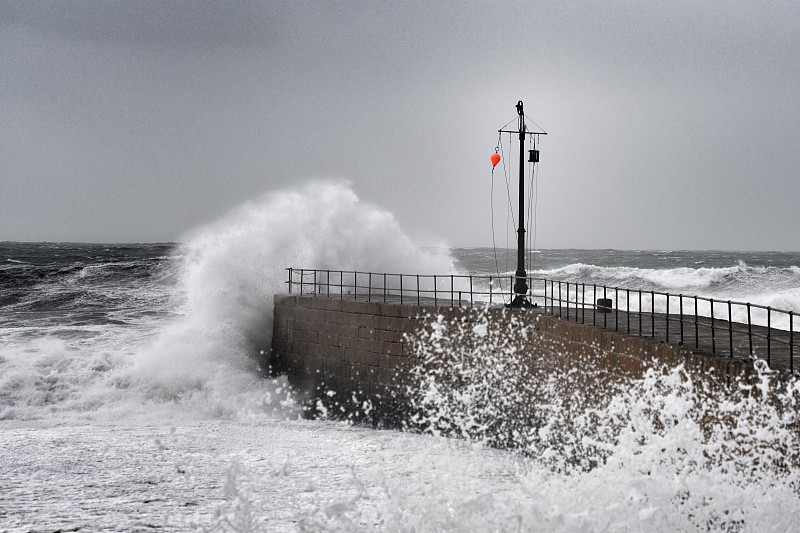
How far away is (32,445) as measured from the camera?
1066 cm

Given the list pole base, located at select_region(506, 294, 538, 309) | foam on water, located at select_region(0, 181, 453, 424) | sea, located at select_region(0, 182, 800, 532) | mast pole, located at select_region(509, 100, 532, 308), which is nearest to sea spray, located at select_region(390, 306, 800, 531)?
sea, located at select_region(0, 182, 800, 532)

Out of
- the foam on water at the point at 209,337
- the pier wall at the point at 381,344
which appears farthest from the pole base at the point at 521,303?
the foam on water at the point at 209,337

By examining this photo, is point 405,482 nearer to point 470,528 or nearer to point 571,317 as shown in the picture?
point 470,528

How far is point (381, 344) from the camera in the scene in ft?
42.1

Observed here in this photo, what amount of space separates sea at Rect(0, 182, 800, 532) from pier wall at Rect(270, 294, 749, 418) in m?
0.51

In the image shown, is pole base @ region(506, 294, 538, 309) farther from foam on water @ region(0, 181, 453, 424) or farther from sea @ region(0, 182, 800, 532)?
foam on water @ region(0, 181, 453, 424)

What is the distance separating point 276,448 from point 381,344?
9.75 ft

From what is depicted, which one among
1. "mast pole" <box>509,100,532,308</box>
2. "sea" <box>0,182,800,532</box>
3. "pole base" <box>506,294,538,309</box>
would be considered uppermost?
"mast pole" <box>509,100,532,308</box>

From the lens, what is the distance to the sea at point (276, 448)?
6.91m

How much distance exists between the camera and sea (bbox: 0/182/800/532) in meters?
6.91

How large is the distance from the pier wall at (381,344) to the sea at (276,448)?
0.51 metres

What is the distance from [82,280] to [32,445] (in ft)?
94.3

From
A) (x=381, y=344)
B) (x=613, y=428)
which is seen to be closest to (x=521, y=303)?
(x=381, y=344)

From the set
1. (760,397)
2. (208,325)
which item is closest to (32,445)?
(208,325)
